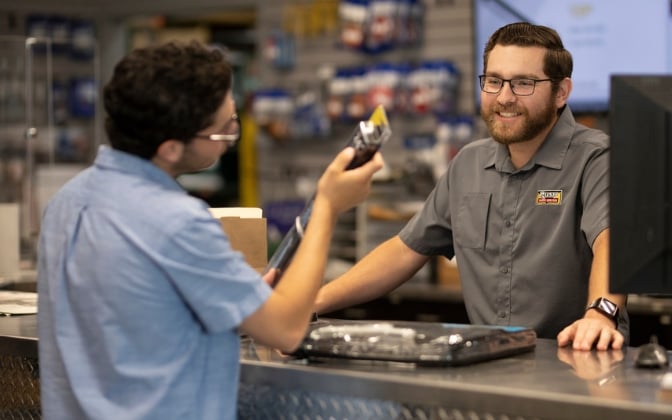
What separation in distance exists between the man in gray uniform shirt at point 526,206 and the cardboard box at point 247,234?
334mm

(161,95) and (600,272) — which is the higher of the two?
(161,95)

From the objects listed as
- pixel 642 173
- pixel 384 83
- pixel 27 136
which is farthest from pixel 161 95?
pixel 384 83

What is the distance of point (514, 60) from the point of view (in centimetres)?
312

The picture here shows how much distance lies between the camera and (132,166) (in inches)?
83.0

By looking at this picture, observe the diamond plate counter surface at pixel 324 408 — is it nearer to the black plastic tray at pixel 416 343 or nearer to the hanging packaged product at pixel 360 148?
the black plastic tray at pixel 416 343

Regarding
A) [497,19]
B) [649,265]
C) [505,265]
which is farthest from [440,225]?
[497,19]

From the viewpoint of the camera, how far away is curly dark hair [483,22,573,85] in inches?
123

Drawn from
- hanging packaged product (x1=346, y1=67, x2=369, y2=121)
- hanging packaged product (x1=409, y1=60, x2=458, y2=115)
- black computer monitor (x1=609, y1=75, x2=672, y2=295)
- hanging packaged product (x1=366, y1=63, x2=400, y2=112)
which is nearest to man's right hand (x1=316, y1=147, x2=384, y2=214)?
black computer monitor (x1=609, y1=75, x2=672, y2=295)

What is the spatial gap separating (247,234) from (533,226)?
84 cm

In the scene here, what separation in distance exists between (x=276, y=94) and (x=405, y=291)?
1.93 meters

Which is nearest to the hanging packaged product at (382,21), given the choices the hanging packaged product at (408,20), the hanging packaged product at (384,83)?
the hanging packaged product at (408,20)

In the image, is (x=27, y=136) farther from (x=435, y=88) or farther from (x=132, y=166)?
(x=132, y=166)

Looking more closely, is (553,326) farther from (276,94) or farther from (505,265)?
(276,94)

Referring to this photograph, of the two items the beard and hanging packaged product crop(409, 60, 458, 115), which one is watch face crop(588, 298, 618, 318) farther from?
hanging packaged product crop(409, 60, 458, 115)
